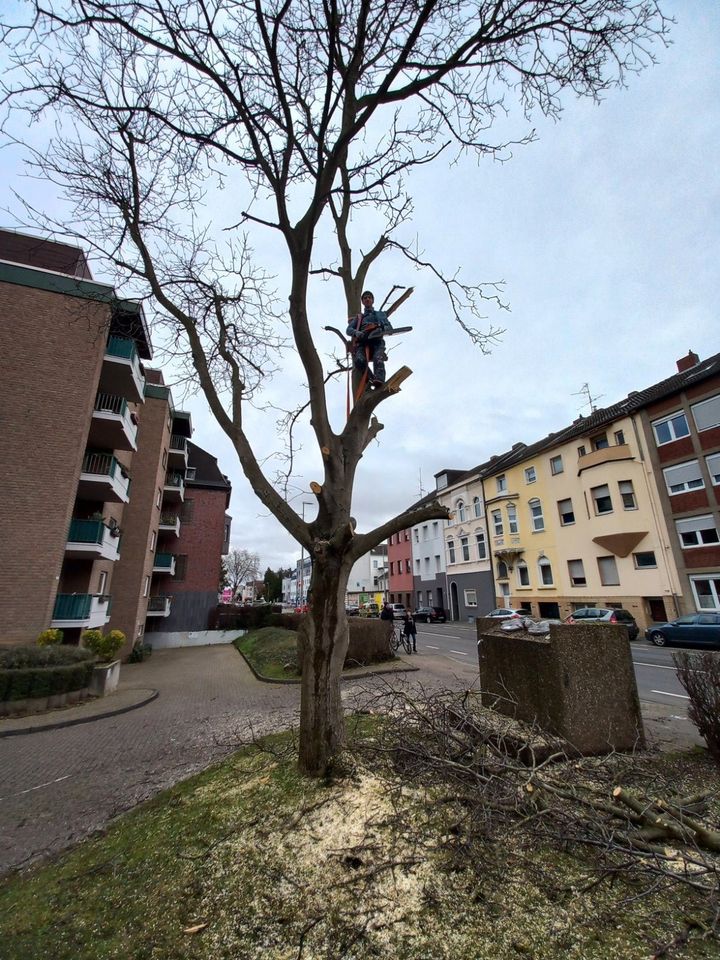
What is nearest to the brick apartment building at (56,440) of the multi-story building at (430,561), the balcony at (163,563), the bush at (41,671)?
the bush at (41,671)

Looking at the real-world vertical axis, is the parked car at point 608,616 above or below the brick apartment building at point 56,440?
below

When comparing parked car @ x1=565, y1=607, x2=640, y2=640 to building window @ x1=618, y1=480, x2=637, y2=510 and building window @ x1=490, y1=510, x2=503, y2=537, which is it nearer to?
building window @ x1=618, y1=480, x2=637, y2=510

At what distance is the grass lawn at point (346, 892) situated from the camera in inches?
93.0

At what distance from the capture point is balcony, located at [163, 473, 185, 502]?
28142mm

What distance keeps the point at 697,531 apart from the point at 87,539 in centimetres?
2680

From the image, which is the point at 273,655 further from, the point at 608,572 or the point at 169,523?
the point at 608,572

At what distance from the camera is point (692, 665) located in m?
5.38

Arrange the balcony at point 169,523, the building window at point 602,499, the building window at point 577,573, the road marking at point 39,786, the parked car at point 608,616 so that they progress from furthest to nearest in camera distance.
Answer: the balcony at point 169,523 < the building window at point 577,573 < the building window at point 602,499 < the parked car at point 608,616 < the road marking at point 39,786

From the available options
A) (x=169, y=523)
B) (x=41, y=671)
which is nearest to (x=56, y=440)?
(x=41, y=671)

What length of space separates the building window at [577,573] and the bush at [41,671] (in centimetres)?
2594

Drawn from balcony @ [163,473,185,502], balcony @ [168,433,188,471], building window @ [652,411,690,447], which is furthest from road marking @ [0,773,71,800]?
building window @ [652,411,690,447]

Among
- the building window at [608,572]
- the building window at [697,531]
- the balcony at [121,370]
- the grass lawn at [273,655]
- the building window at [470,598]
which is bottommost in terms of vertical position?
the grass lawn at [273,655]

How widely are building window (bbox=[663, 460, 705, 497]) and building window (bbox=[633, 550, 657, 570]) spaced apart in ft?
10.9

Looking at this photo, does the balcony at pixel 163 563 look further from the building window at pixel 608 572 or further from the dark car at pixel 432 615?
the building window at pixel 608 572
